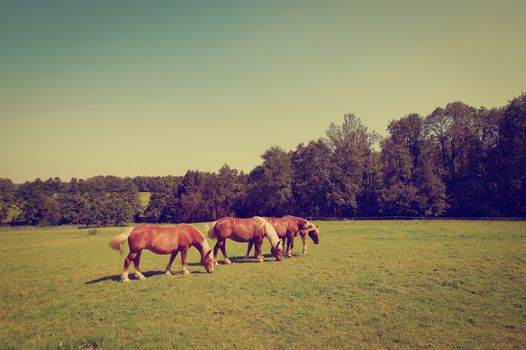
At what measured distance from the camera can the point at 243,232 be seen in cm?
1766

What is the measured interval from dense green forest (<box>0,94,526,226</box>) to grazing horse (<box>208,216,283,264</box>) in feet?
145

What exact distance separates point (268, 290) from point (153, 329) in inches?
180

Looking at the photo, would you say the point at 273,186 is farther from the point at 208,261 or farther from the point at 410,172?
the point at 208,261

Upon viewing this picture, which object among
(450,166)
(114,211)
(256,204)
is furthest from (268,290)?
(114,211)

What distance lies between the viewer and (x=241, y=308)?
976cm

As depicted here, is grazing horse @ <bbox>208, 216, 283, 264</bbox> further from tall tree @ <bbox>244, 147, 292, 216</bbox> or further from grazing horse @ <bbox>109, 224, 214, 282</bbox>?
tall tree @ <bbox>244, 147, 292, 216</bbox>

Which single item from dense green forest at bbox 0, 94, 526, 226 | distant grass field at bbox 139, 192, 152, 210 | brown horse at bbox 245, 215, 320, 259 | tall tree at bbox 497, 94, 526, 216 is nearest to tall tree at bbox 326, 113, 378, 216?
dense green forest at bbox 0, 94, 526, 226

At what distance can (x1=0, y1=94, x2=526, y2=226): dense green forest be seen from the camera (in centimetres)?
5088

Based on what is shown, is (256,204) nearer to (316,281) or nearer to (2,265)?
(2,265)

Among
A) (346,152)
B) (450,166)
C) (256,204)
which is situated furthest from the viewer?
(256,204)

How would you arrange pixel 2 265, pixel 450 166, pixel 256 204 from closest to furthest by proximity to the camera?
1. pixel 2 265
2. pixel 450 166
3. pixel 256 204

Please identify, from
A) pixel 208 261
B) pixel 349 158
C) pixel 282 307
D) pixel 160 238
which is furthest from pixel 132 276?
pixel 349 158

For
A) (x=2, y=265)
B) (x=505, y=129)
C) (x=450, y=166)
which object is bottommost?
(x=2, y=265)

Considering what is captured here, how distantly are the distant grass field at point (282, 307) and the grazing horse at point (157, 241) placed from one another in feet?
2.91
